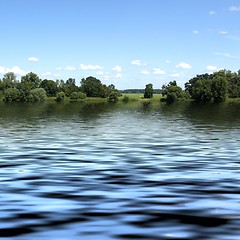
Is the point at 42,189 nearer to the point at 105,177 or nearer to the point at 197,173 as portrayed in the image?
the point at 105,177

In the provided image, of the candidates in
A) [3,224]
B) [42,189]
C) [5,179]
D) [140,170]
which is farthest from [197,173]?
[3,224]

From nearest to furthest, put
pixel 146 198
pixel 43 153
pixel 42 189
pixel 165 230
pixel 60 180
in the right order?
1. pixel 165 230
2. pixel 146 198
3. pixel 42 189
4. pixel 60 180
5. pixel 43 153

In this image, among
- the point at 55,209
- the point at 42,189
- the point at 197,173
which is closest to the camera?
the point at 55,209

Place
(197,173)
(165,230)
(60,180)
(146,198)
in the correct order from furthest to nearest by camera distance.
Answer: (197,173) → (60,180) → (146,198) → (165,230)

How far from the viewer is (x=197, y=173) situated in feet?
77.0

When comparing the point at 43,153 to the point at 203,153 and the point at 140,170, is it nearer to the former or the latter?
the point at 140,170

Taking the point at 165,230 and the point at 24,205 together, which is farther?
the point at 24,205

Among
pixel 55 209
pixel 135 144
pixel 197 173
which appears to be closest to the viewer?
pixel 55 209

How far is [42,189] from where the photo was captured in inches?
754

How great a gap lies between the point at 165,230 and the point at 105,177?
8.84 meters

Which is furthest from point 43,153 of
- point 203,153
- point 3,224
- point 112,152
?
point 3,224

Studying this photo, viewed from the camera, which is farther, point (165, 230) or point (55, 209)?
point (55, 209)

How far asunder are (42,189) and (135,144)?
19.5 metres

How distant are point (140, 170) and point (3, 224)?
11.5 meters
